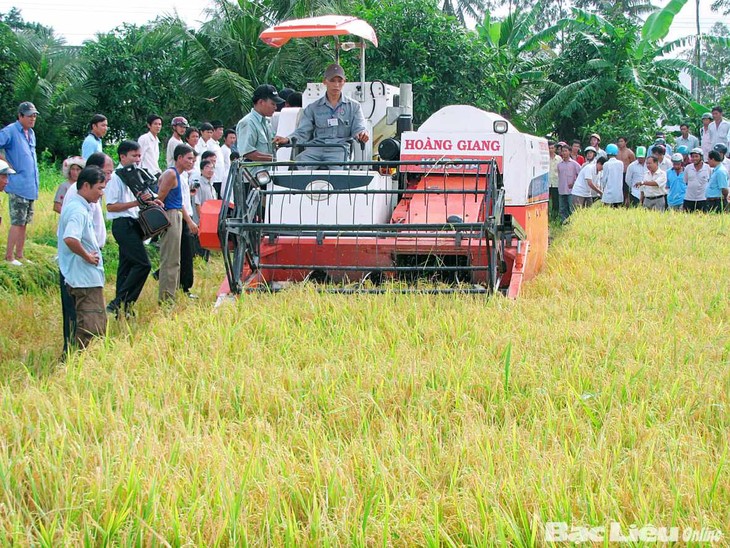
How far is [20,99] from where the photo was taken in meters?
22.5

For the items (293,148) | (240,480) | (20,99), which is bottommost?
(240,480)

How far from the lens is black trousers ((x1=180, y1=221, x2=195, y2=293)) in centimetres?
823

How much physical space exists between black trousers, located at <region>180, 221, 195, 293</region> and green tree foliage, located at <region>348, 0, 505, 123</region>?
360 inches

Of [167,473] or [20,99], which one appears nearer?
[167,473]

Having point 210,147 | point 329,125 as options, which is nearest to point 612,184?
point 210,147

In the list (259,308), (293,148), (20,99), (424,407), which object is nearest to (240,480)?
(424,407)

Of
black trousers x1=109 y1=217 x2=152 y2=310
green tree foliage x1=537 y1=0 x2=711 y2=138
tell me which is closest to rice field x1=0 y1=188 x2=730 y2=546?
black trousers x1=109 y1=217 x2=152 y2=310

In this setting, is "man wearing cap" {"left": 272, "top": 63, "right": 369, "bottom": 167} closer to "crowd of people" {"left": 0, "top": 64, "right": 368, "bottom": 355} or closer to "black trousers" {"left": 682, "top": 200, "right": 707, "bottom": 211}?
"crowd of people" {"left": 0, "top": 64, "right": 368, "bottom": 355}

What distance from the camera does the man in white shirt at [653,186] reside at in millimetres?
14952

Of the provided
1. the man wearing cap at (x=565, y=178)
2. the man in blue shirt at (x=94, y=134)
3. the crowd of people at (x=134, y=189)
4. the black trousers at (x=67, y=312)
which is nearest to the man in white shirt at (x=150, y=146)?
the crowd of people at (x=134, y=189)

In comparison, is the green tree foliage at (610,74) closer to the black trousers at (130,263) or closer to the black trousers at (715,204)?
the black trousers at (715,204)

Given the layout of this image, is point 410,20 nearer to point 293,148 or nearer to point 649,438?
point 293,148

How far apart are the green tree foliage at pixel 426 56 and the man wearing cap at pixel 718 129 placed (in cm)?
438

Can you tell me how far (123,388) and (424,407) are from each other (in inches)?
53.9
